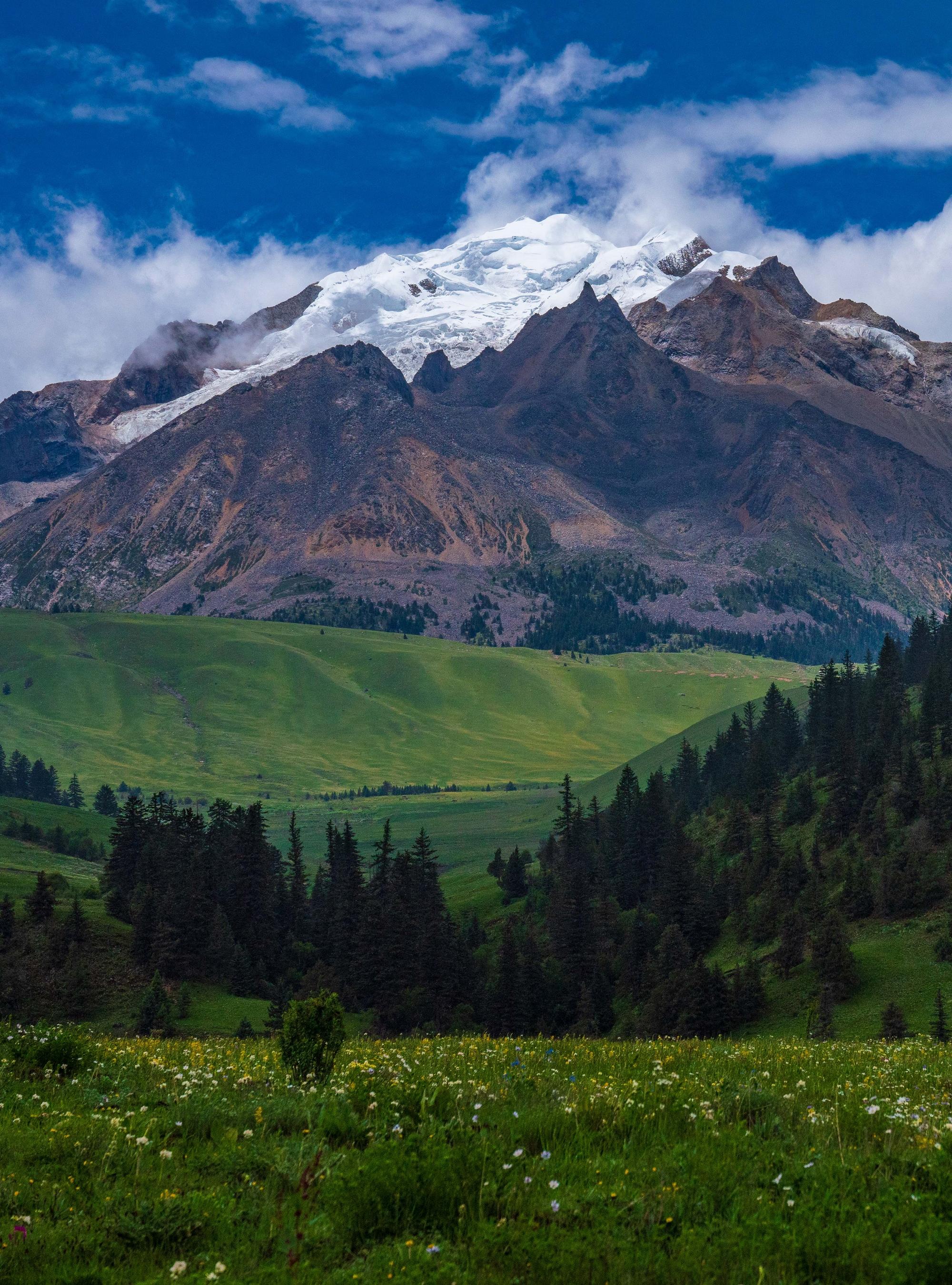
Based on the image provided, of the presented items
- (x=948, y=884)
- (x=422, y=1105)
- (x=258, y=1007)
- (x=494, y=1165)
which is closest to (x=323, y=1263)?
(x=494, y=1165)

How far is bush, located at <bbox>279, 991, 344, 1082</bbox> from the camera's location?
15.7 meters

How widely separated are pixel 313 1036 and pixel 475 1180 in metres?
6.43

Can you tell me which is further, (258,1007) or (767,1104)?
(258,1007)

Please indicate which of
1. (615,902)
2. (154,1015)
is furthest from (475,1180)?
(615,902)

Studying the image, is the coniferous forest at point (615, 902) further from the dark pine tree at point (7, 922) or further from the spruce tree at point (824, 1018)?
the dark pine tree at point (7, 922)

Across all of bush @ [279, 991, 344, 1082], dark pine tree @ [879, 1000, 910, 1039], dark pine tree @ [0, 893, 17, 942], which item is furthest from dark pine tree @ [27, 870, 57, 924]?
bush @ [279, 991, 344, 1082]

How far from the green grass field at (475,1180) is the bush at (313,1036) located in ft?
2.15

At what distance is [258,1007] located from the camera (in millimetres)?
109812

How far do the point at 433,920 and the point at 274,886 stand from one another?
33.4 m

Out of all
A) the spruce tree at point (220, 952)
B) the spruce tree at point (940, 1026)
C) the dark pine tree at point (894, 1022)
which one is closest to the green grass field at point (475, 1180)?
the spruce tree at point (940, 1026)

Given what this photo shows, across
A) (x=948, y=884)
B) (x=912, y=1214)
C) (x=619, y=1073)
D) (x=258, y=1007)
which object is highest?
(x=912, y=1214)

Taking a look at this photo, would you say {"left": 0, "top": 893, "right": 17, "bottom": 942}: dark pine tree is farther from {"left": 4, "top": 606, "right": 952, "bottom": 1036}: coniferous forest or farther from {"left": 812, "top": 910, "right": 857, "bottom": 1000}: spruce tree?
{"left": 812, "top": 910, "right": 857, "bottom": 1000}: spruce tree

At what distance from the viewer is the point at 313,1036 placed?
16047mm

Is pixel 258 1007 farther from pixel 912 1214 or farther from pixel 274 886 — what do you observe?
pixel 912 1214
